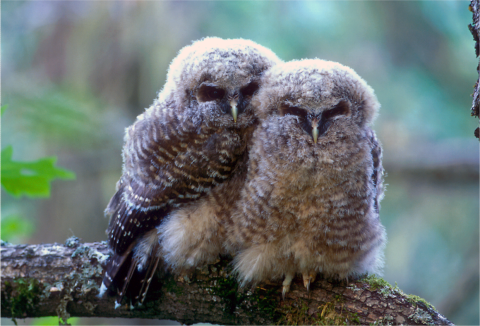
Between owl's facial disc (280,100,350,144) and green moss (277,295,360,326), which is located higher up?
owl's facial disc (280,100,350,144)

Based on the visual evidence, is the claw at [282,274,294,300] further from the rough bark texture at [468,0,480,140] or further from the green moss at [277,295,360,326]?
the rough bark texture at [468,0,480,140]

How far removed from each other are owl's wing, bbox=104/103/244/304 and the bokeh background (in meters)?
2.17

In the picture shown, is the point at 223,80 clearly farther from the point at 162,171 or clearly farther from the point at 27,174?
the point at 27,174

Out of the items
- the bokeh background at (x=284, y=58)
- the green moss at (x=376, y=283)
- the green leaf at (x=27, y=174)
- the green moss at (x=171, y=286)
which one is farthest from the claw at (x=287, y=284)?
the bokeh background at (x=284, y=58)

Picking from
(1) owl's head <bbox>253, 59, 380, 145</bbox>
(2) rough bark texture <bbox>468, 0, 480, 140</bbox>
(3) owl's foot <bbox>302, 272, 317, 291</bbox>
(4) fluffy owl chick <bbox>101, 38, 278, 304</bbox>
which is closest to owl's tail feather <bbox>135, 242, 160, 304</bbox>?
(4) fluffy owl chick <bbox>101, 38, 278, 304</bbox>

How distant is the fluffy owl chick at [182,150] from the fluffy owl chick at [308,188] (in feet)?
0.46

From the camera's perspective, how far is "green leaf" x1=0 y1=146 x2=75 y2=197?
1.89 m

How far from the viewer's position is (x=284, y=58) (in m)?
4.52

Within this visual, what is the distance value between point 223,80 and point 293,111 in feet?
1.15

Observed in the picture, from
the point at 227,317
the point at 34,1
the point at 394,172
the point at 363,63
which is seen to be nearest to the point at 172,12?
the point at 34,1

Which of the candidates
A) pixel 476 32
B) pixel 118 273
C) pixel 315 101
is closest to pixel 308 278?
pixel 315 101

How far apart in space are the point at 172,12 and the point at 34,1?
151 cm

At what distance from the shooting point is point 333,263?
165 cm

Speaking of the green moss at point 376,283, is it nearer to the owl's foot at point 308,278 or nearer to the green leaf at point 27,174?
the owl's foot at point 308,278
